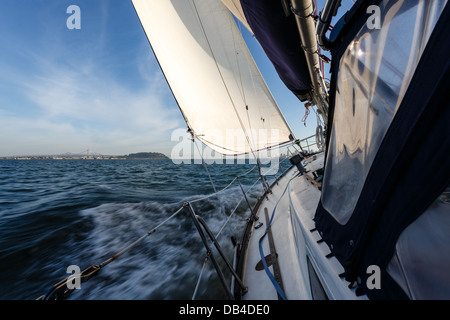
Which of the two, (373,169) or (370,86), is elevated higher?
(370,86)

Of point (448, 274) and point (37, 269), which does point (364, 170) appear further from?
point (37, 269)

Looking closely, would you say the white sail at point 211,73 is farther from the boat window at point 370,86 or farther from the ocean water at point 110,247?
the boat window at point 370,86

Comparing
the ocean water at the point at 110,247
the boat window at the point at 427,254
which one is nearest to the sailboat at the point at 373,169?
the boat window at the point at 427,254

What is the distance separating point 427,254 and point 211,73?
4172 mm

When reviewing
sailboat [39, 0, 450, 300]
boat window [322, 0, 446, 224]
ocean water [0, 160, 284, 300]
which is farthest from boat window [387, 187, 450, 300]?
ocean water [0, 160, 284, 300]

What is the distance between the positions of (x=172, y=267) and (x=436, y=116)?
3.27 m

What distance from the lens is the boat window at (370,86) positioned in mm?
744

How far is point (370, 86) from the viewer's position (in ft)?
3.05

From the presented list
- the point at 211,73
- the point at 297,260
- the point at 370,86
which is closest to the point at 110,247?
the point at 297,260

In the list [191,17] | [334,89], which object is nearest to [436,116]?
[334,89]

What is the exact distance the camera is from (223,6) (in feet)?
12.0

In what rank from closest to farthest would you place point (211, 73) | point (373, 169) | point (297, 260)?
point (373, 169) → point (297, 260) → point (211, 73)

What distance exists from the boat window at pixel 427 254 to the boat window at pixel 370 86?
11.7 inches

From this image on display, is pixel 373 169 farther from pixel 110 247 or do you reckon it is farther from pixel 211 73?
pixel 110 247
